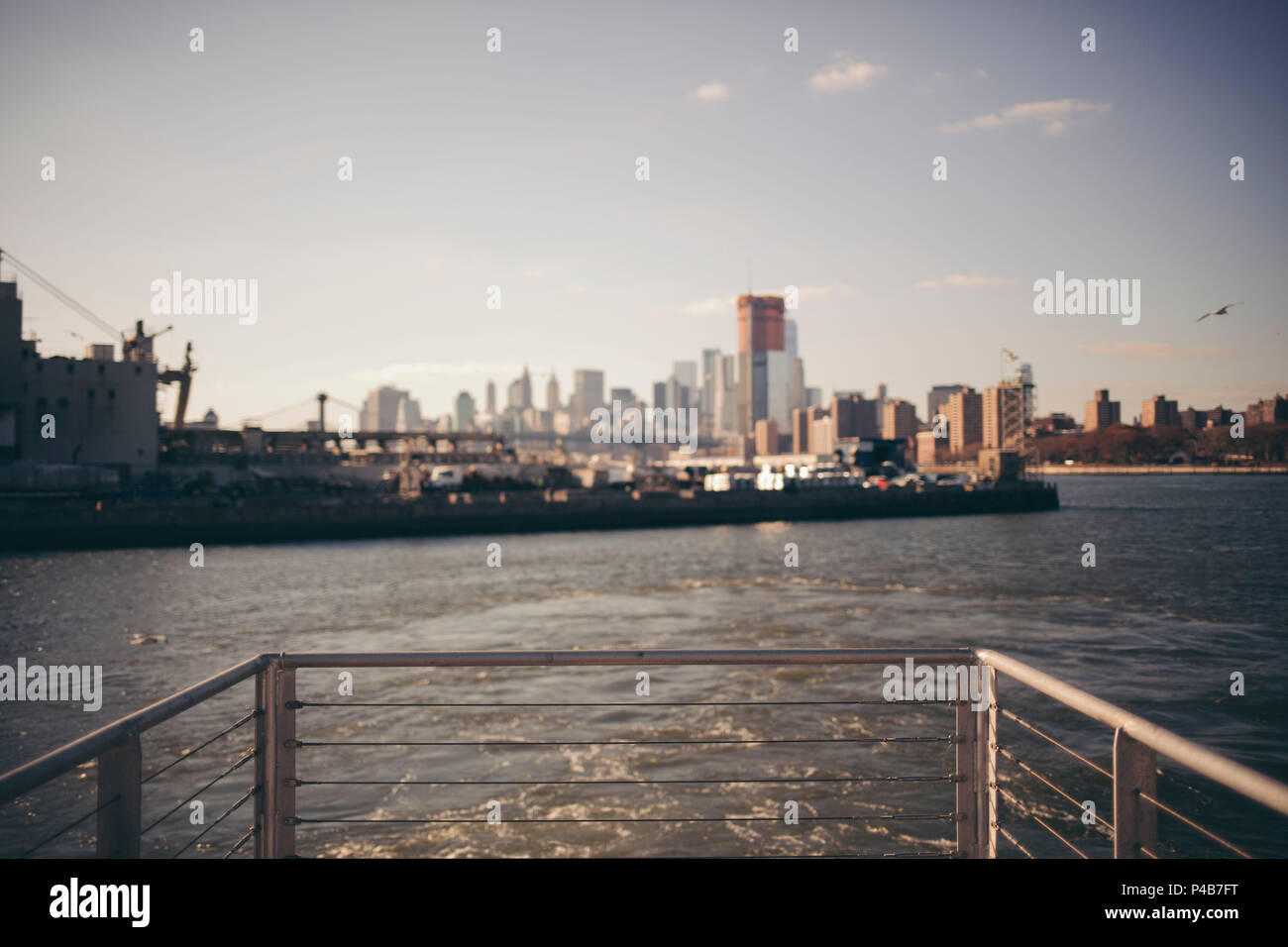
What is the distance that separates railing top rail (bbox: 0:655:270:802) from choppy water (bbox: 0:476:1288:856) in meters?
1.94

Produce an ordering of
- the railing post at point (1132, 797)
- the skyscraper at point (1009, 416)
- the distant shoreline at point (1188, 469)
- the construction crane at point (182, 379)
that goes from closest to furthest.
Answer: the railing post at point (1132, 797), the construction crane at point (182, 379), the distant shoreline at point (1188, 469), the skyscraper at point (1009, 416)

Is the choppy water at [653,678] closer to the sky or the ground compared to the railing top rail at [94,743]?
closer to the ground

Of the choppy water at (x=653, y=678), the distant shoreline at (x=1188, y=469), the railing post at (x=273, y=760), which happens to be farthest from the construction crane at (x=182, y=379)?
the distant shoreline at (x=1188, y=469)

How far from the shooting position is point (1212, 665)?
74.8 ft

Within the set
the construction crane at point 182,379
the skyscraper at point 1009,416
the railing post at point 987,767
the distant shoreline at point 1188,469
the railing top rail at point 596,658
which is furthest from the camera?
the skyscraper at point 1009,416

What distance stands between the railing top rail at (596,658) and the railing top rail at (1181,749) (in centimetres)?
52

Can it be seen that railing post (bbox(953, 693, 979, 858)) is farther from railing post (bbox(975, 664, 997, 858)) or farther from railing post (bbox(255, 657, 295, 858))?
railing post (bbox(255, 657, 295, 858))

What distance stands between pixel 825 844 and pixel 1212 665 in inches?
707

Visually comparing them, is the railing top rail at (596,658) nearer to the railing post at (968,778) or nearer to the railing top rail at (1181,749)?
the railing post at (968,778)

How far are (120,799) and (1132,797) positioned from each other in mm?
3631

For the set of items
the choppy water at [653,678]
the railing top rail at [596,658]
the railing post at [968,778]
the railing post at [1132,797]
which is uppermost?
the railing top rail at [596,658]

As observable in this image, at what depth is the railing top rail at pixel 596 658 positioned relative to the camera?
3.76 m
